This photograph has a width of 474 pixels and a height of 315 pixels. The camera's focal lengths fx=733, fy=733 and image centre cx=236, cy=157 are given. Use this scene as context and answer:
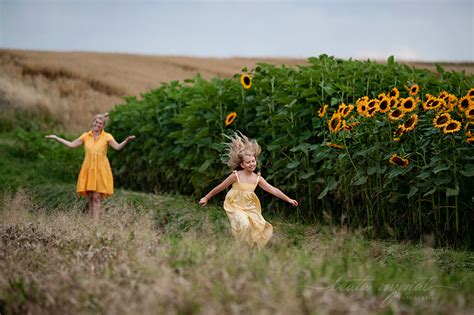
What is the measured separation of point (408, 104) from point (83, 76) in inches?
878

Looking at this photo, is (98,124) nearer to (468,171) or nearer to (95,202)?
(95,202)

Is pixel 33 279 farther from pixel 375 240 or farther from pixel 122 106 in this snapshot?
pixel 122 106

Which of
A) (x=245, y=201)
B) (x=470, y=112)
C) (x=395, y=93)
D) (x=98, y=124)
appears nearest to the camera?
(x=245, y=201)

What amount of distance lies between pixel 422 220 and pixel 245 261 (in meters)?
3.81

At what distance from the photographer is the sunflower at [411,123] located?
25.9 feet

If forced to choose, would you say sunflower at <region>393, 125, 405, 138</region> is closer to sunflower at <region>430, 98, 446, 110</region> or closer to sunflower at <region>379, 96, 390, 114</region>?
sunflower at <region>379, 96, 390, 114</region>

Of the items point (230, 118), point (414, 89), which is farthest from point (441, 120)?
point (230, 118)

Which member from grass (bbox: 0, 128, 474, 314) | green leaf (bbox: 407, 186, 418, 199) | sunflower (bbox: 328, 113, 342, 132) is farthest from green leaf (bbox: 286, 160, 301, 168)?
grass (bbox: 0, 128, 474, 314)

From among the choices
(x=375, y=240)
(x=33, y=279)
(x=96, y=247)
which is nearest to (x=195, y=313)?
(x=33, y=279)

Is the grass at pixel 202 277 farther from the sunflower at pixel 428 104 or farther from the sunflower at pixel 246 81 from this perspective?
the sunflower at pixel 246 81

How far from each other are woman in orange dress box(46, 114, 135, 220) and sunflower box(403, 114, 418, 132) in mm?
4413

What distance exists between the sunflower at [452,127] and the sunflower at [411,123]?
1.18 feet

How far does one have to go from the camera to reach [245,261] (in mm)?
5223

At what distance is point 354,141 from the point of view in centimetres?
869
